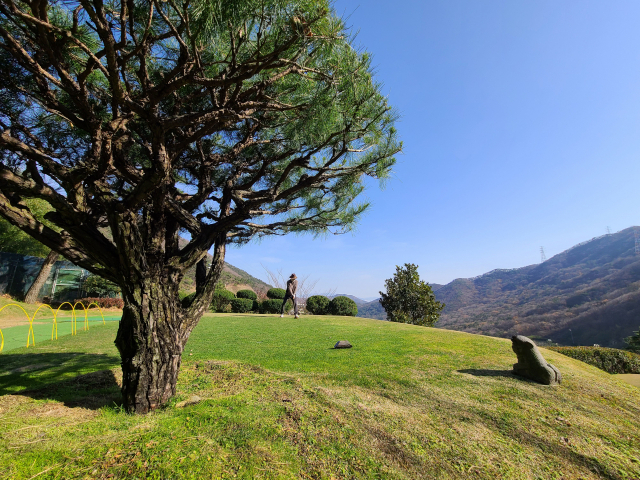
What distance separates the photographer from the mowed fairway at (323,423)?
1.86m

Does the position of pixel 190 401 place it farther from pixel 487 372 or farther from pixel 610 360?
pixel 610 360

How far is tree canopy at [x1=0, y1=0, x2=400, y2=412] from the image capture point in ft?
6.74

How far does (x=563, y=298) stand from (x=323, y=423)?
175ft

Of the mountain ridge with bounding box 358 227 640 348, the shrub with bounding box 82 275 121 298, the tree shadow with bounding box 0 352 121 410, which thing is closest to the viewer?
the tree shadow with bounding box 0 352 121 410

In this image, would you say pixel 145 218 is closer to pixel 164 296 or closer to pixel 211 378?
pixel 164 296

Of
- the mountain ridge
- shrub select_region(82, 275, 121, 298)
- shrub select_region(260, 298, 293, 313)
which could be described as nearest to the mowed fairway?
shrub select_region(260, 298, 293, 313)

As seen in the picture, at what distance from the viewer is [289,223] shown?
5023 mm

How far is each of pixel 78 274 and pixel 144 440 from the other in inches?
766

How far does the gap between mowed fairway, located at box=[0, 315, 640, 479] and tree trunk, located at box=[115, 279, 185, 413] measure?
0.16 metres

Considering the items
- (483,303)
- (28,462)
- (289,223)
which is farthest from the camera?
(483,303)

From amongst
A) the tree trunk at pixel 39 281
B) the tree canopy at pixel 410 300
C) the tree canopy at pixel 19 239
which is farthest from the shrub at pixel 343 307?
the tree canopy at pixel 19 239

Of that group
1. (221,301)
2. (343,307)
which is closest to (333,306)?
(343,307)

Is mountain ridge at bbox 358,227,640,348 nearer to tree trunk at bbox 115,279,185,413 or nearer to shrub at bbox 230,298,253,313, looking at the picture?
shrub at bbox 230,298,253,313

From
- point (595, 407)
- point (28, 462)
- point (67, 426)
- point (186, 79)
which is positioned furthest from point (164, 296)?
point (595, 407)
